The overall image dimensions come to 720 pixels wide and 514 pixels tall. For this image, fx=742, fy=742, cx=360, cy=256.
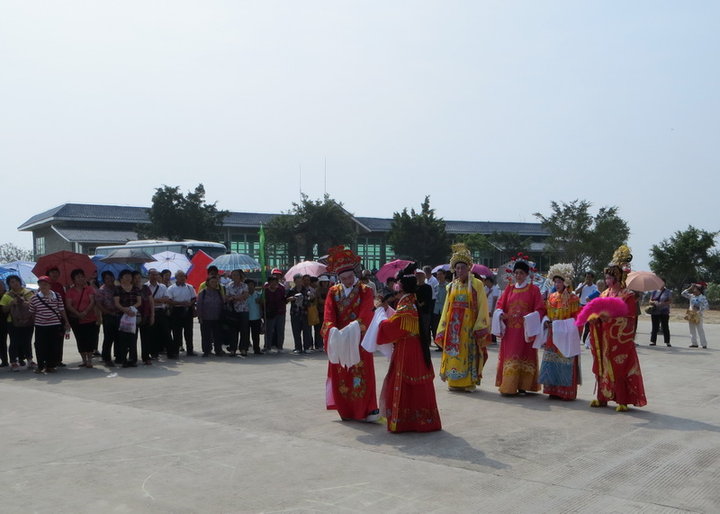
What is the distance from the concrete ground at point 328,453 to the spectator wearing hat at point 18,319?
1.93 metres

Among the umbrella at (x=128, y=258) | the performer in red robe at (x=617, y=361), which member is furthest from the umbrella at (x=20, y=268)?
the performer in red robe at (x=617, y=361)

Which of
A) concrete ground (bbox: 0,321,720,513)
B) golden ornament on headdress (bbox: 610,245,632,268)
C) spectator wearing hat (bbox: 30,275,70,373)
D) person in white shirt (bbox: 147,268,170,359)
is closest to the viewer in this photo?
concrete ground (bbox: 0,321,720,513)

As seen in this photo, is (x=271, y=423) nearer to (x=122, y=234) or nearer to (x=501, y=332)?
(x=501, y=332)

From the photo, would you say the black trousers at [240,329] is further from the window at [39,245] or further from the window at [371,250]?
the window at [39,245]

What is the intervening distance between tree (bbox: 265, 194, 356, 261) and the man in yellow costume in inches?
1230

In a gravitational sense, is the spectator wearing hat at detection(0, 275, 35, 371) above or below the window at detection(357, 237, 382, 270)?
below

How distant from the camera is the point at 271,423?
7.54 meters

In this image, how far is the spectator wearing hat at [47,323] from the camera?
1134 centimetres

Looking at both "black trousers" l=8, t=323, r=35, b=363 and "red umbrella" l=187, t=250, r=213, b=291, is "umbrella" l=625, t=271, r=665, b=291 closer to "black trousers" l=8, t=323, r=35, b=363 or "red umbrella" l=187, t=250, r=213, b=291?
"red umbrella" l=187, t=250, r=213, b=291

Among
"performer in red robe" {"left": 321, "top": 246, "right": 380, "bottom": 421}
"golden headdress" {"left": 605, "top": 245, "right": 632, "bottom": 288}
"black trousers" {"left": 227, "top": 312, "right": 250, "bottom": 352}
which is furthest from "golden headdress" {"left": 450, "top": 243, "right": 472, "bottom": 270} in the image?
"black trousers" {"left": 227, "top": 312, "right": 250, "bottom": 352}

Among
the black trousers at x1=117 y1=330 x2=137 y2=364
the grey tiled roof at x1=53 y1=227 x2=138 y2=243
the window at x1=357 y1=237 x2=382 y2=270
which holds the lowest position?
the black trousers at x1=117 y1=330 x2=137 y2=364

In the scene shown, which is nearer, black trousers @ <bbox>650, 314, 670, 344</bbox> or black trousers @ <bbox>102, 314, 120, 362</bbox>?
black trousers @ <bbox>102, 314, 120, 362</bbox>

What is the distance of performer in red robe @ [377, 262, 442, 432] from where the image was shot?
717 centimetres

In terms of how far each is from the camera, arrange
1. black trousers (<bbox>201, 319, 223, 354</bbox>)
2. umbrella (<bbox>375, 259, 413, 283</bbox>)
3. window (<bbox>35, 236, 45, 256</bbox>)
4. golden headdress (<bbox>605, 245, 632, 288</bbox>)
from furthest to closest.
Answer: window (<bbox>35, 236, 45, 256</bbox>) → umbrella (<bbox>375, 259, 413, 283</bbox>) → black trousers (<bbox>201, 319, 223, 354</bbox>) → golden headdress (<bbox>605, 245, 632, 288</bbox>)
